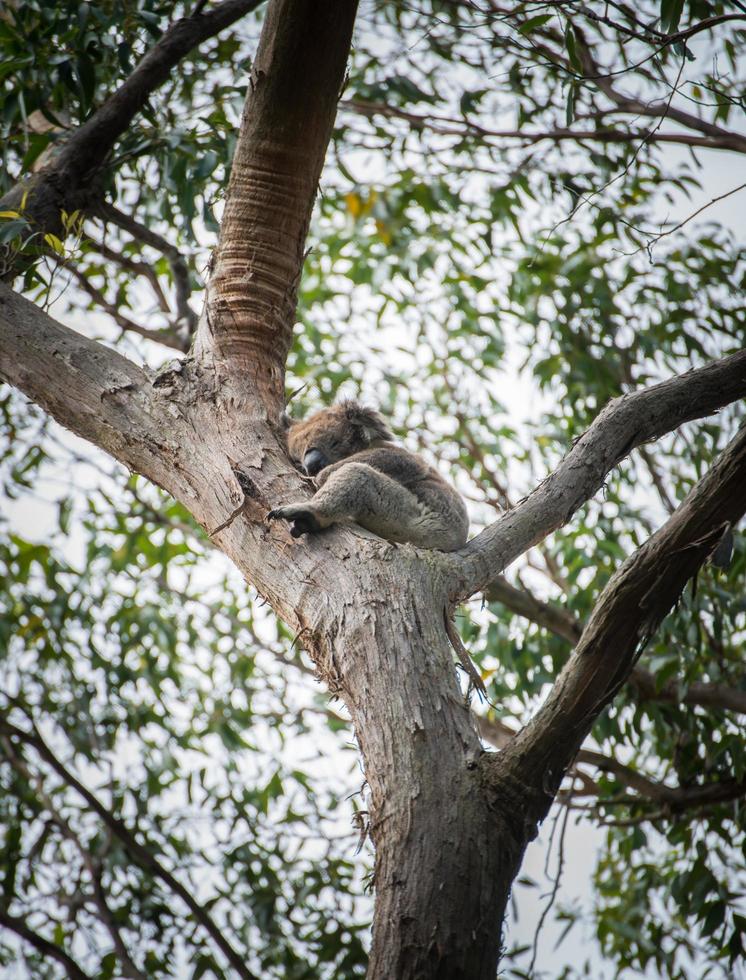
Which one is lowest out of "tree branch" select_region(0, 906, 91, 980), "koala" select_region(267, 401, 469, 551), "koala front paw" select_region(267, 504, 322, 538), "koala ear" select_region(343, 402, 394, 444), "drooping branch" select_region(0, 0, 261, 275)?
"tree branch" select_region(0, 906, 91, 980)

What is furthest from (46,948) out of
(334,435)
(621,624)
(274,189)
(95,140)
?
(95,140)

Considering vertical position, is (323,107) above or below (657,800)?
above

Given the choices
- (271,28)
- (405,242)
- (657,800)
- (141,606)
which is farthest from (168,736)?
(271,28)

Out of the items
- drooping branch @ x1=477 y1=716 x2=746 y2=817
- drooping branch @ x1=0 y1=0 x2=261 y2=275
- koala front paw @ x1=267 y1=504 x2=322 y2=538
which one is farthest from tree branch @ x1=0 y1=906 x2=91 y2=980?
drooping branch @ x1=0 y1=0 x2=261 y2=275

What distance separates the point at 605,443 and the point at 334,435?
4.89 ft

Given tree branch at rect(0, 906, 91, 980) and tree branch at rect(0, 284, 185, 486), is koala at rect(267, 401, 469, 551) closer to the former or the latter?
tree branch at rect(0, 284, 185, 486)

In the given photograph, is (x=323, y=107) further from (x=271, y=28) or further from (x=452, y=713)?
(x=452, y=713)

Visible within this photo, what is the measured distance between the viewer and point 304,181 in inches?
109

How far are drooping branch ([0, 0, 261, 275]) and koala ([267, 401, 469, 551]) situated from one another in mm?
1170

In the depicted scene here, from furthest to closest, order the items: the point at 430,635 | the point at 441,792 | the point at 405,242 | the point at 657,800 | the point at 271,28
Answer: the point at 405,242 < the point at 657,800 < the point at 271,28 < the point at 430,635 < the point at 441,792

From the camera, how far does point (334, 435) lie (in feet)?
11.6

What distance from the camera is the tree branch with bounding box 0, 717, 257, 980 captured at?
3285 mm

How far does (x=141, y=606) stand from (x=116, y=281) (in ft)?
5.80

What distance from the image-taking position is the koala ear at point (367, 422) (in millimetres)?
3652
